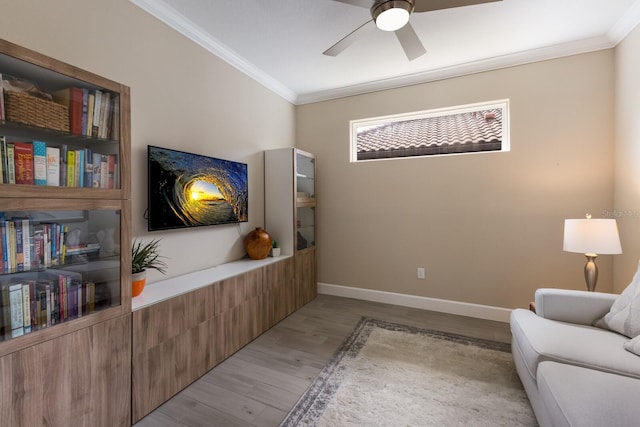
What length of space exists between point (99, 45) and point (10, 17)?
39 cm

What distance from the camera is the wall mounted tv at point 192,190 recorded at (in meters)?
2.01

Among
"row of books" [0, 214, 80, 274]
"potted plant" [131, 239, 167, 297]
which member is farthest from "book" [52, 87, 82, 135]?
"potted plant" [131, 239, 167, 297]

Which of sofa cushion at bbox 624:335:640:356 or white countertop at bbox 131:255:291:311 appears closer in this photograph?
sofa cushion at bbox 624:335:640:356

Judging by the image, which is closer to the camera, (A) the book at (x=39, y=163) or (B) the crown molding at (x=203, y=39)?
(A) the book at (x=39, y=163)

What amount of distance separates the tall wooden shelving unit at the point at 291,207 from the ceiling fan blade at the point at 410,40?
5.12 feet

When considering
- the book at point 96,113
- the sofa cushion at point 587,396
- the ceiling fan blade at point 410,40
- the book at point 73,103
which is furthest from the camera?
the ceiling fan blade at point 410,40

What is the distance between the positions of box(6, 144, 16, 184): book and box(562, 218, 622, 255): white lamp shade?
11.2 feet

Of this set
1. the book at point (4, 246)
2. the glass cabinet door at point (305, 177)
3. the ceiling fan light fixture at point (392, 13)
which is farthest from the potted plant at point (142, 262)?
the ceiling fan light fixture at point (392, 13)

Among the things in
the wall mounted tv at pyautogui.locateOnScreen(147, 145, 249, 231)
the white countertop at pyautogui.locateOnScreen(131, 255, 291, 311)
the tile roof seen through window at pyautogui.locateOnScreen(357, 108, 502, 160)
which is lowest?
the white countertop at pyautogui.locateOnScreen(131, 255, 291, 311)

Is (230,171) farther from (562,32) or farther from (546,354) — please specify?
(562,32)

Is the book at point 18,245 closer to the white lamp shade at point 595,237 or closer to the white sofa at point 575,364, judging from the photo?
the white sofa at point 575,364

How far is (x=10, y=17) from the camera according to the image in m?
1.38

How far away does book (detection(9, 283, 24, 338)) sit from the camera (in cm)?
116

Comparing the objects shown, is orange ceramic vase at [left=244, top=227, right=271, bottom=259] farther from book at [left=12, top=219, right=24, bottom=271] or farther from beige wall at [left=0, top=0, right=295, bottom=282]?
book at [left=12, top=219, right=24, bottom=271]
